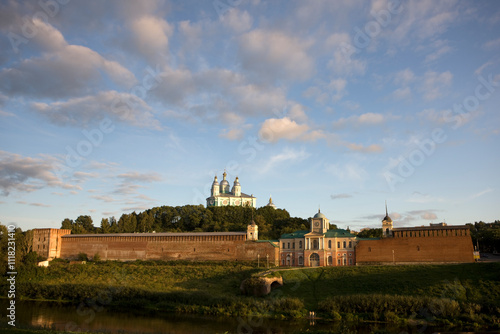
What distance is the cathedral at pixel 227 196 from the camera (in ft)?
306

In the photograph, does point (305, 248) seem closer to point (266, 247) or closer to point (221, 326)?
point (266, 247)

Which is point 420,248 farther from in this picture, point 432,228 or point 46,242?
point 46,242

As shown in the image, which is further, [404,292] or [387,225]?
[387,225]

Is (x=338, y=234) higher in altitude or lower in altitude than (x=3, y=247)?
higher

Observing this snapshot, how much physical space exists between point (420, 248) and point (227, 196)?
5630 cm

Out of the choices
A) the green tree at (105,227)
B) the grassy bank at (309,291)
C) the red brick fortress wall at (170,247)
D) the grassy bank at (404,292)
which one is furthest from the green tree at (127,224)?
the grassy bank at (404,292)

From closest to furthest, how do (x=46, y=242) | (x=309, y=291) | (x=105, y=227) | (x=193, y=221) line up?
(x=309, y=291) → (x=46, y=242) → (x=105, y=227) → (x=193, y=221)

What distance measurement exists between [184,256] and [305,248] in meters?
14.6

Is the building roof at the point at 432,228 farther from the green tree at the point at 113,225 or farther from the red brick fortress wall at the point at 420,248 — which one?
the green tree at the point at 113,225

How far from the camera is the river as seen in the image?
2577 centimetres

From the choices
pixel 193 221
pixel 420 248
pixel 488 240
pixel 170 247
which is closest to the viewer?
pixel 420 248

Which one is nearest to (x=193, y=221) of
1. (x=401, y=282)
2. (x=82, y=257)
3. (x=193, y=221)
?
(x=193, y=221)

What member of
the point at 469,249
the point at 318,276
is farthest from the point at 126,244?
the point at 469,249

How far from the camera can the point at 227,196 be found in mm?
93812
